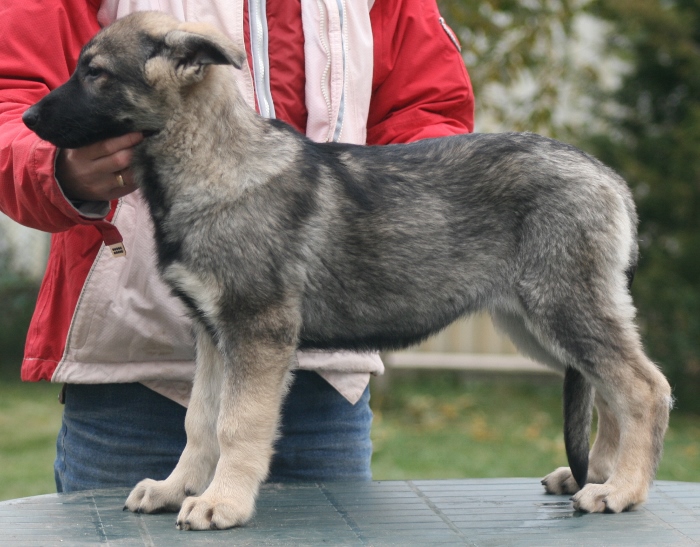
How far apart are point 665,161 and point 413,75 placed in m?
7.70

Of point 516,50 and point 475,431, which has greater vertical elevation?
point 516,50

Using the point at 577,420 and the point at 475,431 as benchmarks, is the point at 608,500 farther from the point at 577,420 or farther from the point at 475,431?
the point at 475,431

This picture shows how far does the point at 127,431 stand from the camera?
3730 mm

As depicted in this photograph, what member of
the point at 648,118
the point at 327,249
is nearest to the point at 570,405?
the point at 327,249

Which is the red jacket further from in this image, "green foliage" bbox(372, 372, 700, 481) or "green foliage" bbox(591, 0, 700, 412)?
"green foliage" bbox(591, 0, 700, 412)

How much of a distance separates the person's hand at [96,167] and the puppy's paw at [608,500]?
1.89m

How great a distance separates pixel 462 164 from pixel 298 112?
2.45 feet

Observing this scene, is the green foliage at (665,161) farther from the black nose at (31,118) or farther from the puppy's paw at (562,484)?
the black nose at (31,118)

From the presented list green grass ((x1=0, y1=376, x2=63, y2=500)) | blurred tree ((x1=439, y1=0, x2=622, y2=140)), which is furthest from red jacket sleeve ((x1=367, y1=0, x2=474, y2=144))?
green grass ((x1=0, y1=376, x2=63, y2=500))

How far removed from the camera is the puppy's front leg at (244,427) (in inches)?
122

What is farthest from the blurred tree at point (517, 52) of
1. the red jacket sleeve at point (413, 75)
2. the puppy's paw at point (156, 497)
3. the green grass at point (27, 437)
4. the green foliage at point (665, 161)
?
the puppy's paw at point (156, 497)

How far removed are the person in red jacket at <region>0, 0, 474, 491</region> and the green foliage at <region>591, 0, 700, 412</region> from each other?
265 inches

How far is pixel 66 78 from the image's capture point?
11.9ft

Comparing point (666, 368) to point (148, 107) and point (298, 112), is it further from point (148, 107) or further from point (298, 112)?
point (148, 107)
